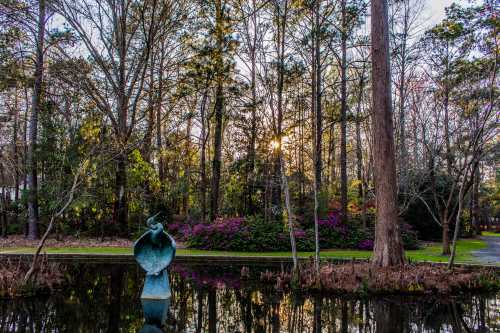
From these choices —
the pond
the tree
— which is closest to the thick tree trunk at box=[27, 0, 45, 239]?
the tree

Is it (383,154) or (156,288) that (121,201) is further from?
(156,288)

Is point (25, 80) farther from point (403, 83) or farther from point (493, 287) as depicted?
point (493, 287)

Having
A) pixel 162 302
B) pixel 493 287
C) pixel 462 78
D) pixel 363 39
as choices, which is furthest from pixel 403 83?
pixel 162 302

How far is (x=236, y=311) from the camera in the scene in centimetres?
762

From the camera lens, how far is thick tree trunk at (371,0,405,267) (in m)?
10.9

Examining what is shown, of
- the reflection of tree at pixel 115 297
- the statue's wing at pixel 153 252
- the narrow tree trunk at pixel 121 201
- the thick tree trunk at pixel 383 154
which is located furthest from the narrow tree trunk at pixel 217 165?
the statue's wing at pixel 153 252

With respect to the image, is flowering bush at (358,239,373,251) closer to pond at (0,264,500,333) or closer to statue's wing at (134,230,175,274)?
pond at (0,264,500,333)

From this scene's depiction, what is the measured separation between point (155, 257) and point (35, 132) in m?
16.5

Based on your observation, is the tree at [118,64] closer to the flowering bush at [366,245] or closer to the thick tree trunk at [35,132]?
the thick tree trunk at [35,132]

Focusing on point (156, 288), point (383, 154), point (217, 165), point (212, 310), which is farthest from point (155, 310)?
point (217, 165)

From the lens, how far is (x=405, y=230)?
20.4 meters

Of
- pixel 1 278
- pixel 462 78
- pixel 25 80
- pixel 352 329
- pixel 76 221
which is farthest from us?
pixel 76 221

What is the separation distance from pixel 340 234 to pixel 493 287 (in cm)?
944

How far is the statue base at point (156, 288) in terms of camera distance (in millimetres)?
6703
